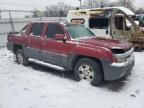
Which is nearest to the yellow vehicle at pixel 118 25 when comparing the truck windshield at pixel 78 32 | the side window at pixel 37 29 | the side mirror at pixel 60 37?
the truck windshield at pixel 78 32

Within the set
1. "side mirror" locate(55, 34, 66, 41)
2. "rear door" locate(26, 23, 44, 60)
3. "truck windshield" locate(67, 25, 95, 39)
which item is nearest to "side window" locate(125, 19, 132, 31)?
"truck windshield" locate(67, 25, 95, 39)

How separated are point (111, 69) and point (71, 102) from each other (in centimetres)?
136

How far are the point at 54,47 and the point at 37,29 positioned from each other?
1297 mm

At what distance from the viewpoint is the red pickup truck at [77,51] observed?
18.3ft

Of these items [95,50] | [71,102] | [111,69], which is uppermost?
[95,50]

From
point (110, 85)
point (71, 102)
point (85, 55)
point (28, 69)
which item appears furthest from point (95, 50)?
point (28, 69)

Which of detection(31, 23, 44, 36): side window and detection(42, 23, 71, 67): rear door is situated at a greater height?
detection(31, 23, 44, 36): side window

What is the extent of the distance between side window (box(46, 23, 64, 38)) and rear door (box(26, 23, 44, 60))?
1.16ft

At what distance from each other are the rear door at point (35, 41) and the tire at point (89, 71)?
1.87m

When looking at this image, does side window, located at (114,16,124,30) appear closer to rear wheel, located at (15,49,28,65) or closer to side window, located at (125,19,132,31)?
side window, located at (125,19,132,31)

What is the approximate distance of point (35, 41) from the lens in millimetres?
7578

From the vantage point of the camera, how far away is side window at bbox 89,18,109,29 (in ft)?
39.0

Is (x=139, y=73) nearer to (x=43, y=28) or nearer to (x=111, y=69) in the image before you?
(x=111, y=69)

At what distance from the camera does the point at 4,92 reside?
5.58 meters
